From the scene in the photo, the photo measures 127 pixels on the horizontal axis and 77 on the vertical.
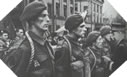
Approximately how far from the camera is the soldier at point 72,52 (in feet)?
8.10

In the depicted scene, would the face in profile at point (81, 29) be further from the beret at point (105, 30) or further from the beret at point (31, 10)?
the beret at point (31, 10)

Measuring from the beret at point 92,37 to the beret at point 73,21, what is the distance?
0.14m

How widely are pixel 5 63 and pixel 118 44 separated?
0.92m

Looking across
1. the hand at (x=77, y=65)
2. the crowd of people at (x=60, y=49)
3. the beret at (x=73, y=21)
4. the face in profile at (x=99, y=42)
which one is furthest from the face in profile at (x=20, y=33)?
the face in profile at (x=99, y=42)

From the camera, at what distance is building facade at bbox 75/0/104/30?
254cm

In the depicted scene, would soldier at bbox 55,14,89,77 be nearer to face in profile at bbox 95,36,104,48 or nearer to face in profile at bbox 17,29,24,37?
face in profile at bbox 95,36,104,48

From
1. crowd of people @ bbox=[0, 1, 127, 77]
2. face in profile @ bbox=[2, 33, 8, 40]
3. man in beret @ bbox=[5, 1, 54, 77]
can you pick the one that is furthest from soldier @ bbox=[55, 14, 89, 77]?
face in profile @ bbox=[2, 33, 8, 40]

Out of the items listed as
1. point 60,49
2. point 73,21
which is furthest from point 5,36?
point 73,21

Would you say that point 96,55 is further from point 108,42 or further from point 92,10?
point 92,10

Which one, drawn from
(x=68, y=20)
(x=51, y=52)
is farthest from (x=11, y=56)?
(x=68, y=20)

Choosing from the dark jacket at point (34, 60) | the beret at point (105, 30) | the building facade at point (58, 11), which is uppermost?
the building facade at point (58, 11)

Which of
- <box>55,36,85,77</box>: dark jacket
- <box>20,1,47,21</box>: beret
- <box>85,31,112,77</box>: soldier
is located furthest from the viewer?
<box>85,31,112,77</box>: soldier

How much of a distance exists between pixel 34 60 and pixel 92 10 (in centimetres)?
63

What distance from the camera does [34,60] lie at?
237 cm
